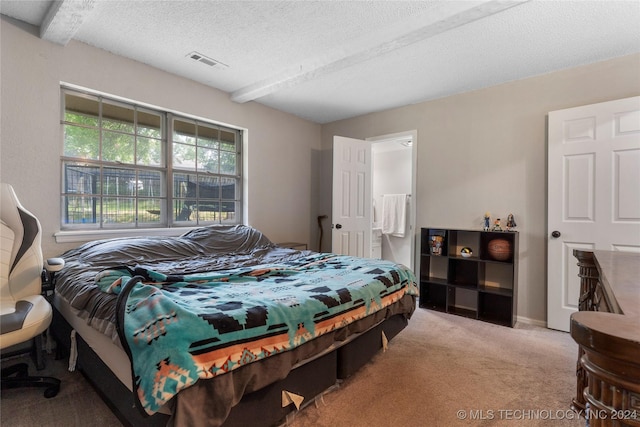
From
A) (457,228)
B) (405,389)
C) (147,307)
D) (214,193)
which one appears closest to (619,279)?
(405,389)

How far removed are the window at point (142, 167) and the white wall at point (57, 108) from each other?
0.48 feet

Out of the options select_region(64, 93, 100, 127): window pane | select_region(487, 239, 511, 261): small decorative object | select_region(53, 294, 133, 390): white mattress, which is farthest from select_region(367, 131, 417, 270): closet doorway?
select_region(53, 294, 133, 390): white mattress

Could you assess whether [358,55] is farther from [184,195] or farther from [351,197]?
[184,195]

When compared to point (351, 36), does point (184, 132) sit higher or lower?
lower

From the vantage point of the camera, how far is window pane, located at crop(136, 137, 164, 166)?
3014 mm

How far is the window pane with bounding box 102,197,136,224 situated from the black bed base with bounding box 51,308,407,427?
0.98 meters

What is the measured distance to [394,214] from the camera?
16.7ft

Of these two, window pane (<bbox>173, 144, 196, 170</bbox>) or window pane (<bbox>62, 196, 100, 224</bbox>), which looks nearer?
window pane (<bbox>62, 196, 100, 224</bbox>)

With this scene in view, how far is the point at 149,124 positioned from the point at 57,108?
2.47ft

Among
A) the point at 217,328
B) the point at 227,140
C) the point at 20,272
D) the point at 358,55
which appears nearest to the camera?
the point at 217,328

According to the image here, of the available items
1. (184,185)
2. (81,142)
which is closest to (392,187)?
(184,185)

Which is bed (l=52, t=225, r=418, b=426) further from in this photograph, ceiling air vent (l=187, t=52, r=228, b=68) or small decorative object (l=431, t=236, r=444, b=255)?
ceiling air vent (l=187, t=52, r=228, b=68)

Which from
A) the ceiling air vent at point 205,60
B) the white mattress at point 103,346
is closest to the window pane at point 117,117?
the ceiling air vent at point 205,60

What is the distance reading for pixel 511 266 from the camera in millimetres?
3061
